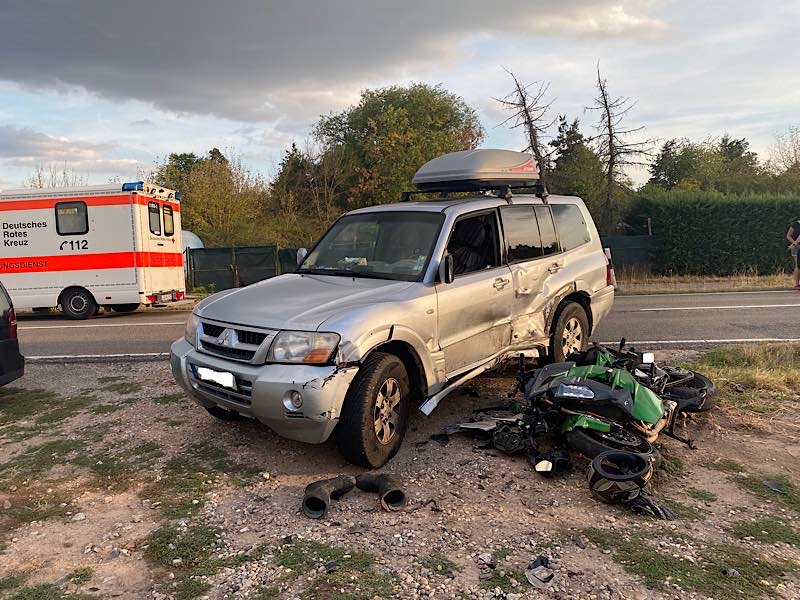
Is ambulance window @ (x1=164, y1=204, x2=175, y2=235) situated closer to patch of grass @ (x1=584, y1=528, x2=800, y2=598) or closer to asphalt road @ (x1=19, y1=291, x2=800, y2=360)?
asphalt road @ (x1=19, y1=291, x2=800, y2=360)

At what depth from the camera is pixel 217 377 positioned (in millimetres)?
3928

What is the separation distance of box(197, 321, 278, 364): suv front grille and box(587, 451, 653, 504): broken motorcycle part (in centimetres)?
222

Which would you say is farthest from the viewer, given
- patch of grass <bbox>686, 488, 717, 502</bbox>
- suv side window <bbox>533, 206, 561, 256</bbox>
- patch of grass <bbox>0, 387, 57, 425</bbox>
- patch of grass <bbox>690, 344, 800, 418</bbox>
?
suv side window <bbox>533, 206, 561, 256</bbox>

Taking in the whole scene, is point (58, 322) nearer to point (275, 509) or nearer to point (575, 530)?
point (275, 509)

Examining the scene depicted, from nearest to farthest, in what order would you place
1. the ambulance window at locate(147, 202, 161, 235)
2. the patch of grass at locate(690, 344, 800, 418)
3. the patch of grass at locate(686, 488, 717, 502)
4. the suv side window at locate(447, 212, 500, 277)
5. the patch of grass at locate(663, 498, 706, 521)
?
the patch of grass at locate(663, 498, 706, 521), the patch of grass at locate(686, 488, 717, 502), the suv side window at locate(447, 212, 500, 277), the patch of grass at locate(690, 344, 800, 418), the ambulance window at locate(147, 202, 161, 235)

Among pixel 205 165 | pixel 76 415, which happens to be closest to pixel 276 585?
pixel 76 415

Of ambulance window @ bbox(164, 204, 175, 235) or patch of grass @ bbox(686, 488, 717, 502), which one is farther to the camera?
ambulance window @ bbox(164, 204, 175, 235)

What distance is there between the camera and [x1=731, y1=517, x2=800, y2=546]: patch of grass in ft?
9.95

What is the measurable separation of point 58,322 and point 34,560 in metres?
11.4

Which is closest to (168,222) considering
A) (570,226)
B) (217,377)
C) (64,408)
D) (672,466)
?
(64,408)

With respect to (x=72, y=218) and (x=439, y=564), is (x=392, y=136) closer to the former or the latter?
(x=72, y=218)

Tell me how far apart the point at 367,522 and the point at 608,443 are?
171 centimetres

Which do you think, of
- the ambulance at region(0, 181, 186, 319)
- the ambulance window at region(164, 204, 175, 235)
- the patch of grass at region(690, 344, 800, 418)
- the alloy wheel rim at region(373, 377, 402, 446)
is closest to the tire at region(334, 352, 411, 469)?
the alloy wheel rim at region(373, 377, 402, 446)

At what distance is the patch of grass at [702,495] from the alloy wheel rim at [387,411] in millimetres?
1960
